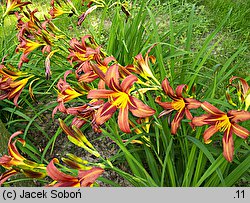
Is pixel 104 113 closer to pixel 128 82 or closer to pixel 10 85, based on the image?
pixel 128 82

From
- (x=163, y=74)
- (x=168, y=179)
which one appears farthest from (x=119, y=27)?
(x=168, y=179)

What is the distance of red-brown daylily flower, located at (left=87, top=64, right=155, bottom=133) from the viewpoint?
148cm

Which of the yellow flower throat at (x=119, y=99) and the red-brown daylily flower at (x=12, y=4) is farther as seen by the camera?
the red-brown daylily flower at (x=12, y=4)

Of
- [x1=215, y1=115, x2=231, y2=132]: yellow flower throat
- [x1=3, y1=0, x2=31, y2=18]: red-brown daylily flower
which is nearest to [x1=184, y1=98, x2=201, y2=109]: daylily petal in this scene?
[x1=215, y1=115, x2=231, y2=132]: yellow flower throat

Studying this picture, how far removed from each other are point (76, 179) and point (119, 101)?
34 cm

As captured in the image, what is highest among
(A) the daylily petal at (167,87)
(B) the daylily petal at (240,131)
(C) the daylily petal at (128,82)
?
(A) the daylily petal at (167,87)

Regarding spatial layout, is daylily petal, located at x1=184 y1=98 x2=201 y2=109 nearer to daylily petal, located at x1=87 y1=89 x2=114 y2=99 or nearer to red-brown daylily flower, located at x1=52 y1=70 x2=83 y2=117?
daylily petal, located at x1=87 y1=89 x2=114 y2=99

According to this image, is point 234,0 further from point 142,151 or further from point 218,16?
point 142,151

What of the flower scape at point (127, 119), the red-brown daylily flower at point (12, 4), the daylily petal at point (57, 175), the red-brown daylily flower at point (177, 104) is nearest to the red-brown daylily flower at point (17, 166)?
the flower scape at point (127, 119)

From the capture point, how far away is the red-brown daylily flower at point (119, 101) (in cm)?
148

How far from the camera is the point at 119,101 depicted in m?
1.54

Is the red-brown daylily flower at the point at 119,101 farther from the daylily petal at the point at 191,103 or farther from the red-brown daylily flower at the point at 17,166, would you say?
the red-brown daylily flower at the point at 17,166

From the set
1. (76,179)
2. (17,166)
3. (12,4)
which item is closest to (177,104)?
(76,179)

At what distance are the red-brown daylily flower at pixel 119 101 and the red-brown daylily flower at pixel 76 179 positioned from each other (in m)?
0.19
